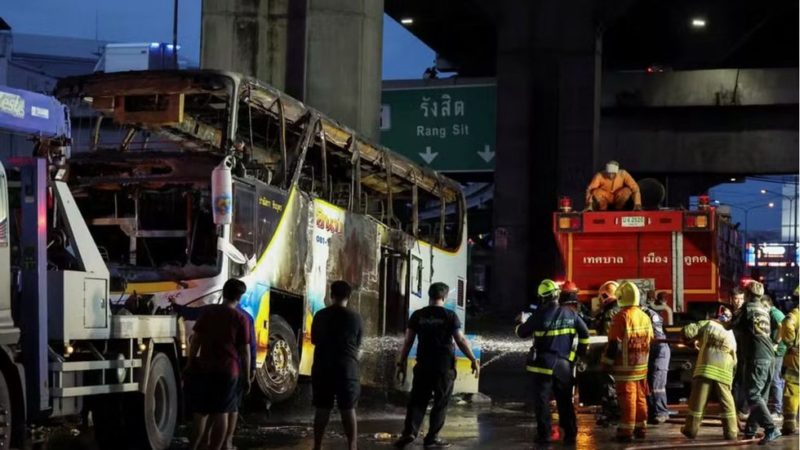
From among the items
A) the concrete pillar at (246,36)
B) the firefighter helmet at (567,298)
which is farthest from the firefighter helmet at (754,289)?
the concrete pillar at (246,36)

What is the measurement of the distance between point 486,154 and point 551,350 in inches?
932

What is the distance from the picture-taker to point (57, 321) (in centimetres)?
1052

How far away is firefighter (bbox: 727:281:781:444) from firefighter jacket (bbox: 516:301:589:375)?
1.89 meters

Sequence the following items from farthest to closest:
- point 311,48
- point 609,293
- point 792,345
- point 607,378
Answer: point 311,48, point 609,293, point 607,378, point 792,345

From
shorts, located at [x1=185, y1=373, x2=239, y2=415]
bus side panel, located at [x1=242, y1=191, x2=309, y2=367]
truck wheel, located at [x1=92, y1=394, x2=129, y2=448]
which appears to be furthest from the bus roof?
shorts, located at [x1=185, y1=373, x2=239, y2=415]

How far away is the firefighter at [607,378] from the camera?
1575cm

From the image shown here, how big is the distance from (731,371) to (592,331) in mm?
3911

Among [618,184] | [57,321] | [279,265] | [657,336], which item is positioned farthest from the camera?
[618,184]

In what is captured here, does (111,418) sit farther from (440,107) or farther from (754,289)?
(440,107)

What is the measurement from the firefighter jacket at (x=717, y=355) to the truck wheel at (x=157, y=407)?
208 inches

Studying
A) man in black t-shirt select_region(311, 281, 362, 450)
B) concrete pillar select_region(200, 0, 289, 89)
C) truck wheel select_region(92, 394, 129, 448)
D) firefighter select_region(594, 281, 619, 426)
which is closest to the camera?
man in black t-shirt select_region(311, 281, 362, 450)

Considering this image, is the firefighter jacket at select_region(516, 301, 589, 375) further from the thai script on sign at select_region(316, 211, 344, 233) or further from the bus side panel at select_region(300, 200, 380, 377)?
the thai script on sign at select_region(316, 211, 344, 233)

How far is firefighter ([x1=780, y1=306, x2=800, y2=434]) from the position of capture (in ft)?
46.5

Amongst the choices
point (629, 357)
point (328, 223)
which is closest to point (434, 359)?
point (629, 357)
